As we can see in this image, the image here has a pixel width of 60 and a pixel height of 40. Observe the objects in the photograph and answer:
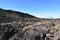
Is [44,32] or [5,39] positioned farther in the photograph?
[5,39]

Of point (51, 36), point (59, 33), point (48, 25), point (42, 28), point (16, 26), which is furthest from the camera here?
point (16, 26)

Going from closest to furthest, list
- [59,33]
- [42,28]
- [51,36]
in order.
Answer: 1. [59,33]
2. [51,36]
3. [42,28]

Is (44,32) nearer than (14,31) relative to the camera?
Yes

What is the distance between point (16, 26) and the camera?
631 inches

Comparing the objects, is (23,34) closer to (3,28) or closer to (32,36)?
(32,36)

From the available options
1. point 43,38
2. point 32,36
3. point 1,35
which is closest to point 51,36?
point 43,38

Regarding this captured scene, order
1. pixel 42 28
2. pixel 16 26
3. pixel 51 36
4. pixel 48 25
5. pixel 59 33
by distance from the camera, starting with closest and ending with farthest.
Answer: pixel 59 33
pixel 51 36
pixel 42 28
pixel 48 25
pixel 16 26

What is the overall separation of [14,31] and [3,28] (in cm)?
180

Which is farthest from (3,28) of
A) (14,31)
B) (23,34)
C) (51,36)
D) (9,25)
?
(51,36)

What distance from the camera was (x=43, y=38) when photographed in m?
12.5

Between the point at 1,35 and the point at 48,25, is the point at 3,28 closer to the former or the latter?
the point at 1,35

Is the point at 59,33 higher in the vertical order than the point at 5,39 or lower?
→ higher

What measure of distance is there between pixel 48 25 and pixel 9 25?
432 cm

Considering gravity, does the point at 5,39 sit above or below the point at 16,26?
below
